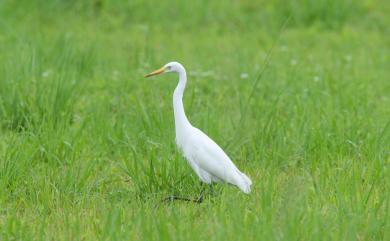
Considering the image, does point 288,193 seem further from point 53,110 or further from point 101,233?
point 53,110

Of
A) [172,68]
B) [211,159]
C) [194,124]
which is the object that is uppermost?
[172,68]

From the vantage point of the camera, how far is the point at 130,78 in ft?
23.0

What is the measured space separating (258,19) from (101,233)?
6.03m

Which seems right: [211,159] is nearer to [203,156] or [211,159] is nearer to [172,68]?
[203,156]

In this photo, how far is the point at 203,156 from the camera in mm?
4656

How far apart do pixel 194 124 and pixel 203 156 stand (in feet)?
3.08

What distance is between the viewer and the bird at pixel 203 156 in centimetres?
460

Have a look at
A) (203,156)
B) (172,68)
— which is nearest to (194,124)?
(172,68)

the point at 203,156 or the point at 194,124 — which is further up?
the point at 203,156

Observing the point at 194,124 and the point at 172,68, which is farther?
the point at 194,124

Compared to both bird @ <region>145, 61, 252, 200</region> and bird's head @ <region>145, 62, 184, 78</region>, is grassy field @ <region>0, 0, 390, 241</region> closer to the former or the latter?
bird @ <region>145, 61, 252, 200</region>

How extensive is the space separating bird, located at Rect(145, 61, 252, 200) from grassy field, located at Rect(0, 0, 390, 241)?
10 cm

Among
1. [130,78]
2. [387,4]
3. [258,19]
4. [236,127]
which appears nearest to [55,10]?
[258,19]

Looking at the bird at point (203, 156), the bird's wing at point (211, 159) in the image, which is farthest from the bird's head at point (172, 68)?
the bird's wing at point (211, 159)
